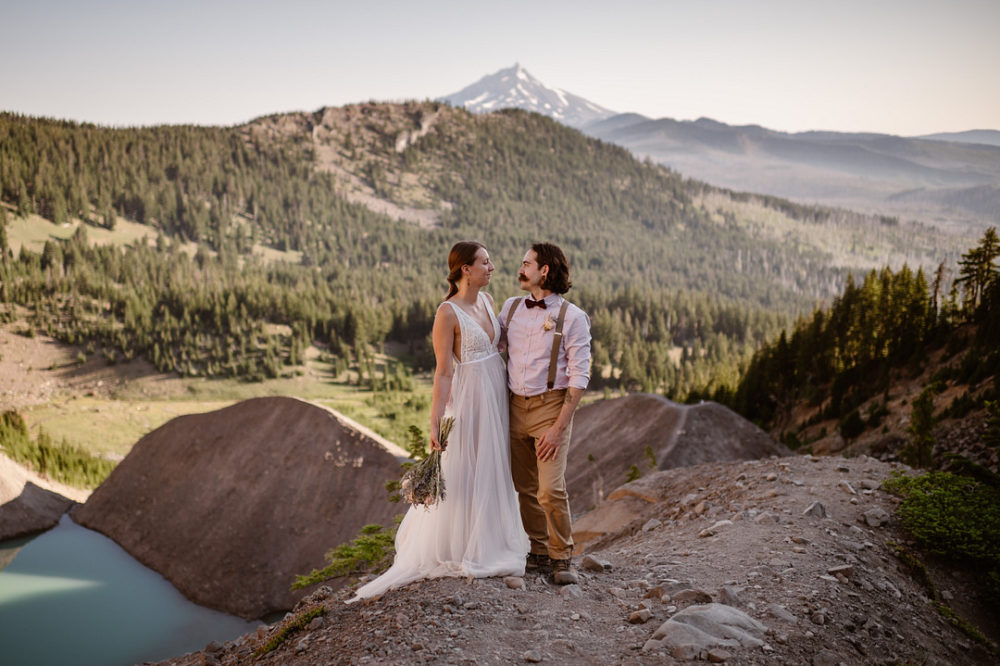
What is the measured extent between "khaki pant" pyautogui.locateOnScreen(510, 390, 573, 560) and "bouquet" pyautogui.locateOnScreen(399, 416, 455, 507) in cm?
77

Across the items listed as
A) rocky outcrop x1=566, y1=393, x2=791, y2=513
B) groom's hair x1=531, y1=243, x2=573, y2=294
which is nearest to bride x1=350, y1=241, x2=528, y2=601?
groom's hair x1=531, y1=243, x2=573, y2=294

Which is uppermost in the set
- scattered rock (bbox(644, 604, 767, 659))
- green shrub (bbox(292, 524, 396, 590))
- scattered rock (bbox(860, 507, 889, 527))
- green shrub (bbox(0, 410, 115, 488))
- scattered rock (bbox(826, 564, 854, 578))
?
scattered rock (bbox(644, 604, 767, 659))

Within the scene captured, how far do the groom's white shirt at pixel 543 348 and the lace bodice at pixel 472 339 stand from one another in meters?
0.28

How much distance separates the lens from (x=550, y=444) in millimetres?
6730

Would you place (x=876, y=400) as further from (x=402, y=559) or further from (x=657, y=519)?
(x=402, y=559)

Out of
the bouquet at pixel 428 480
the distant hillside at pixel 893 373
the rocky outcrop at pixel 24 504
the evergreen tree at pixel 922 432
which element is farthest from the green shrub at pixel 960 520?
the rocky outcrop at pixel 24 504

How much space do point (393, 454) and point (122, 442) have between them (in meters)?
60.1

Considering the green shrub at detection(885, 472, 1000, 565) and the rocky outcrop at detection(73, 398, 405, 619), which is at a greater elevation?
the green shrub at detection(885, 472, 1000, 565)

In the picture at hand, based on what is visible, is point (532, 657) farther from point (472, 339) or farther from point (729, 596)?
point (472, 339)

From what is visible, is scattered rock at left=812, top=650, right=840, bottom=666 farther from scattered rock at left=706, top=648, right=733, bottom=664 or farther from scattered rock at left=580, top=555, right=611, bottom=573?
scattered rock at left=580, top=555, right=611, bottom=573

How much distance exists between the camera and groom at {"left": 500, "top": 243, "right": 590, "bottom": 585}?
671 cm

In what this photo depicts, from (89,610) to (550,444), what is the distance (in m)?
22.3

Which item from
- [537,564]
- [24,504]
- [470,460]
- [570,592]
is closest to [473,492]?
[470,460]

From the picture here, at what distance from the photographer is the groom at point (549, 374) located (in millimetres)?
6715
